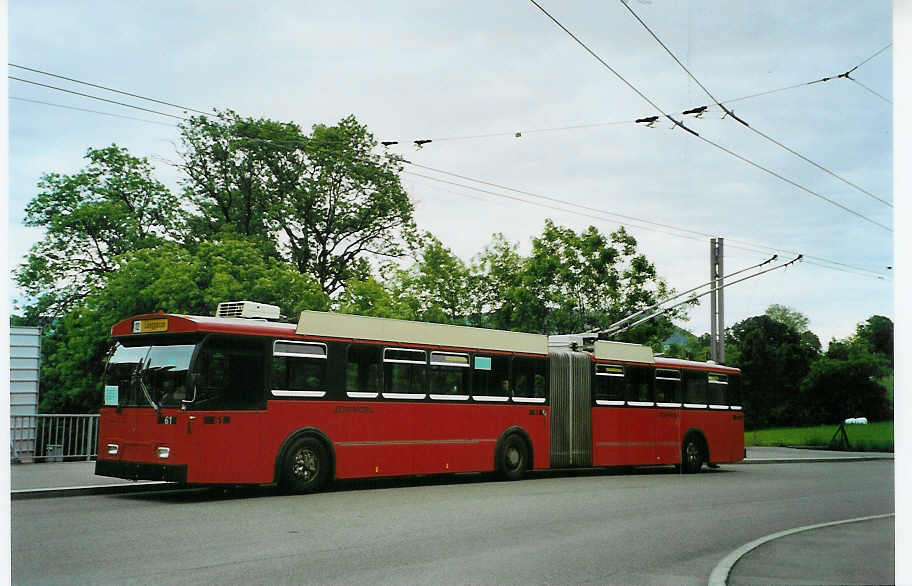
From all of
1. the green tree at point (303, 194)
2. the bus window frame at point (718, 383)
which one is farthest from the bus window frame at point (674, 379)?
the green tree at point (303, 194)

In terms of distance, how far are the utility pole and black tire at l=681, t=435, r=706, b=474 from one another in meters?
3.27

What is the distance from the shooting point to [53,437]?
723 inches

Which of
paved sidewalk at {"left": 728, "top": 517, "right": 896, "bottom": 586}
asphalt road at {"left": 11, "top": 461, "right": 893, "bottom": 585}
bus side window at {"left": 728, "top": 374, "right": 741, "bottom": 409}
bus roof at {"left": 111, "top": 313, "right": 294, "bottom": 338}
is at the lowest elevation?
asphalt road at {"left": 11, "top": 461, "right": 893, "bottom": 585}

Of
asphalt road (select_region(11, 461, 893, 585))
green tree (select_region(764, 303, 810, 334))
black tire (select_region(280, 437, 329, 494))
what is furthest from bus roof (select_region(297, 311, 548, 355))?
green tree (select_region(764, 303, 810, 334))

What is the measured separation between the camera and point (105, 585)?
7.21 metres

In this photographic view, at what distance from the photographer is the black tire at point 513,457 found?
16781 millimetres

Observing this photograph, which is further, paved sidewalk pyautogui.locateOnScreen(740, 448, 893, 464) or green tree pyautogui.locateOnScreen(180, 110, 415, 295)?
green tree pyautogui.locateOnScreen(180, 110, 415, 295)

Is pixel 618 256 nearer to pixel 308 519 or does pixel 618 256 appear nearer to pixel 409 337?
pixel 409 337

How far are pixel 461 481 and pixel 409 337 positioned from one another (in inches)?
111

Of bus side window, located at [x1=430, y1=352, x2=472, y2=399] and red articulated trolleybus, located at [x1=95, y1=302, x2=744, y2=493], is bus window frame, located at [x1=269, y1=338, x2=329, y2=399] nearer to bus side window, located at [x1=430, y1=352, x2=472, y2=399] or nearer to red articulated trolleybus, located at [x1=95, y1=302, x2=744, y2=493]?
red articulated trolleybus, located at [x1=95, y1=302, x2=744, y2=493]

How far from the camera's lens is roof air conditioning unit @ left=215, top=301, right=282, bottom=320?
45.2ft

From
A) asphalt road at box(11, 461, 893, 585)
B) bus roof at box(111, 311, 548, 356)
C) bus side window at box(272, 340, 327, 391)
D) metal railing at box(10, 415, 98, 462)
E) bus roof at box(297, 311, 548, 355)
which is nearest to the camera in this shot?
asphalt road at box(11, 461, 893, 585)

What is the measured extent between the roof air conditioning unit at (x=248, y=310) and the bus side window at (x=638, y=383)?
7.62m

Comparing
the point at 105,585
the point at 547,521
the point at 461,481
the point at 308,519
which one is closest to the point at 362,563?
the point at 105,585
